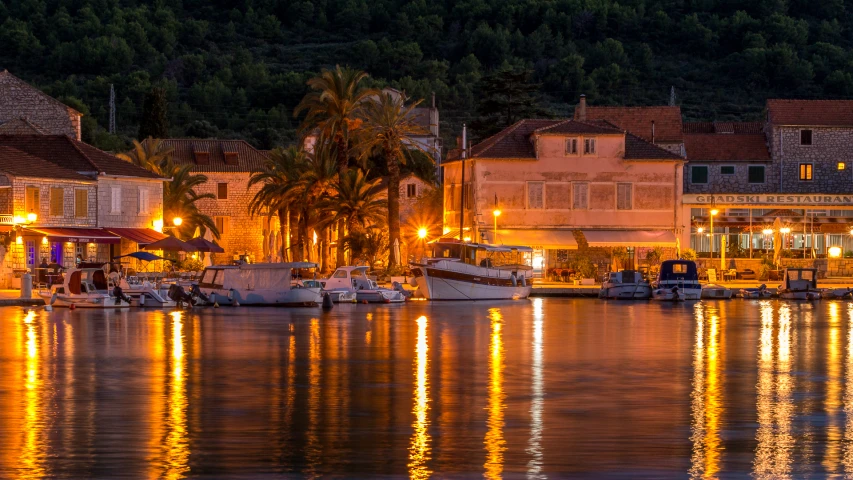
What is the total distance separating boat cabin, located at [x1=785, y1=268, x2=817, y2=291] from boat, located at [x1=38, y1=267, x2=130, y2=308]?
95.8 ft

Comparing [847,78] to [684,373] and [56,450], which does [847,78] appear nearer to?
[684,373]

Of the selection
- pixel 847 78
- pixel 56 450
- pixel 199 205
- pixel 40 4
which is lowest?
pixel 56 450

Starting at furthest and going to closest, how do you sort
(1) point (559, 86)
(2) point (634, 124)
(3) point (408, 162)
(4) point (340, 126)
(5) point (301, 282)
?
(1) point (559, 86)
(3) point (408, 162)
(2) point (634, 124)
(4) point (340, 126)
(5) point (301, 282)

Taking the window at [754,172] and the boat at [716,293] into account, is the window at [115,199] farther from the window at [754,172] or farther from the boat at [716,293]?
the window at [754,172]

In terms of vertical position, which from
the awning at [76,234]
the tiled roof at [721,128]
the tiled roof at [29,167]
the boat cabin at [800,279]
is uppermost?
the tiled roof at [721,128]

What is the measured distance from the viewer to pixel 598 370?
1260 inches

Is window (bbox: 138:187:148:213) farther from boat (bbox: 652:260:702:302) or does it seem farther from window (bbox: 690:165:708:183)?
window (bbox: 690:165:708:183)

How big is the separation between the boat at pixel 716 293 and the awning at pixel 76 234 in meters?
28.6

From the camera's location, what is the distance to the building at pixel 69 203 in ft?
225

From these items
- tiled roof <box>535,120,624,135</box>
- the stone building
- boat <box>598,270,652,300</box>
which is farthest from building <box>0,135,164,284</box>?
boat <box>598,270,652,300</box>

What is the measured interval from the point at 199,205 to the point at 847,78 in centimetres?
8544

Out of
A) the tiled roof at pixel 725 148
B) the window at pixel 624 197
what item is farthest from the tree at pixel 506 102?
the window at pixel 624 197

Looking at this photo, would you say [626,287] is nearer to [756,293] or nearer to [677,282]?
[677,282]

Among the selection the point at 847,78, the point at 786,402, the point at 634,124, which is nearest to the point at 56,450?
the point at 786,402
